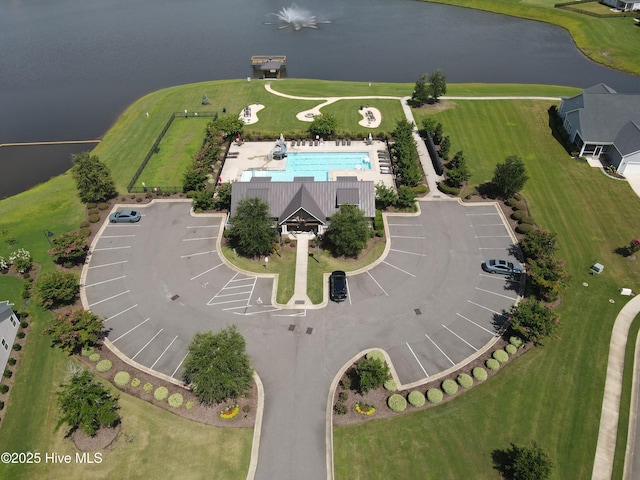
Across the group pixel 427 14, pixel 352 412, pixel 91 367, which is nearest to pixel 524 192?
pixel 352 412

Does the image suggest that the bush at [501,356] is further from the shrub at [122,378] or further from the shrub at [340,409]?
the shrub at [122,378]

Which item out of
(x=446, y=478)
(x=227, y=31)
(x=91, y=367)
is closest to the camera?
(x=446, y=478)

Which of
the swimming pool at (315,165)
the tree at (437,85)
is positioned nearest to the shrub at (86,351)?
the swimming pool at (315,165)

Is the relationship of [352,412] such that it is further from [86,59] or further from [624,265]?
[86,59]

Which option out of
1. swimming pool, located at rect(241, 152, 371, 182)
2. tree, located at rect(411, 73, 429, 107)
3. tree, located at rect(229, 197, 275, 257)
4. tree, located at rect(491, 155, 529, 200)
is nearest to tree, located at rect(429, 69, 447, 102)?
tree, located at rect(411, 73, 429, 107)

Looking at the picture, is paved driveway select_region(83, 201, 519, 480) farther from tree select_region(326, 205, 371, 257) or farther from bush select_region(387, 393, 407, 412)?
tree select_region(326, 205, 371, 257)

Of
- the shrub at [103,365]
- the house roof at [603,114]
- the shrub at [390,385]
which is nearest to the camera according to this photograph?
the shrub at [390,385]
